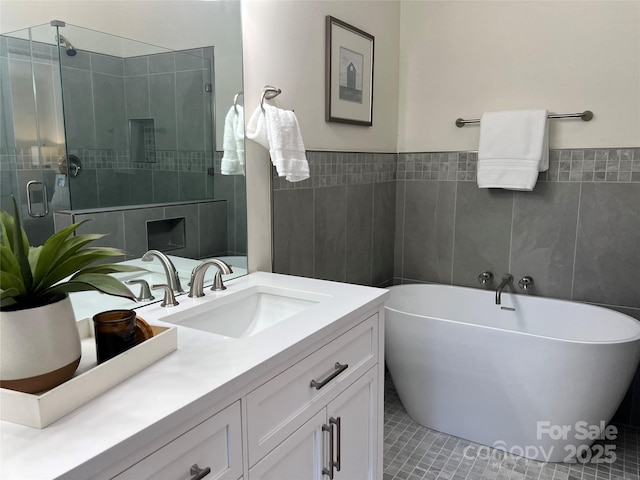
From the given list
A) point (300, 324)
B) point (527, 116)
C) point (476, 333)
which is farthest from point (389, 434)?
point (527, 116)

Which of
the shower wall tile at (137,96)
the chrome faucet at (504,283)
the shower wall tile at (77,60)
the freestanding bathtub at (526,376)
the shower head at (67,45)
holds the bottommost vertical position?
the freestanding bathtub at (526,376)

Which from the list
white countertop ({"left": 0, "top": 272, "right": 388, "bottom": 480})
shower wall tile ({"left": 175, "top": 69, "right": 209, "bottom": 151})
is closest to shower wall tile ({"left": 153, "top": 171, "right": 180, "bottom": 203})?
shower wall tile ({"left": 175, "top": 69, "right": 209, "bottom": 151})

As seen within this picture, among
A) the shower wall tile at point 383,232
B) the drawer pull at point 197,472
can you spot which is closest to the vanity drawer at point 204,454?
the drawer pull at point 197,472

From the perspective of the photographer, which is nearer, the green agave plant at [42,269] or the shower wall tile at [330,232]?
the green agave plant at [42,269]

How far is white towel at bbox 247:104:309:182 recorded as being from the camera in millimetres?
1748

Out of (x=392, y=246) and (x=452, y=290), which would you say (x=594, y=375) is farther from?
(x=392, y=246)

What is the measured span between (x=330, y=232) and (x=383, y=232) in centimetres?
61

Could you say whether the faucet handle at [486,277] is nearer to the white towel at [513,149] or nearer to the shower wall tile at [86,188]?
the white towel at [513,149]

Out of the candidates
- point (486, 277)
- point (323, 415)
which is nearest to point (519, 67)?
point (486, 277)

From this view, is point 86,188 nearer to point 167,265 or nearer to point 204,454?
point 167,265

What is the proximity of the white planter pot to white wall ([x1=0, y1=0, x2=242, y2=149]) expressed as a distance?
693 millimetres

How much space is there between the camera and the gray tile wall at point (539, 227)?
2.38m

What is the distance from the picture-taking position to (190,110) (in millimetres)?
1629

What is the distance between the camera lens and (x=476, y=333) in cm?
214
